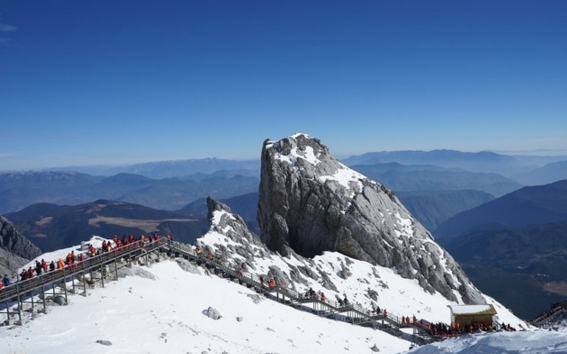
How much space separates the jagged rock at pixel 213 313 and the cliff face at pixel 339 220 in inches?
1451

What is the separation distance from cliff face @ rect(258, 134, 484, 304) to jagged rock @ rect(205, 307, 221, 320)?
1451 inches

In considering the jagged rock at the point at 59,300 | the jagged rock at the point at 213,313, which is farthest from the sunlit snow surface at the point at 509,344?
the jagged rock at the point at 59,300

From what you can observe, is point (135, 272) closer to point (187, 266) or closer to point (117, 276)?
point (117, 276)

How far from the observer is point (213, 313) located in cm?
2998

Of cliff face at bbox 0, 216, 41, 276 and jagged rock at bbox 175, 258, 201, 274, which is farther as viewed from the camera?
cliff face at bbox 0, 216, 41, 276

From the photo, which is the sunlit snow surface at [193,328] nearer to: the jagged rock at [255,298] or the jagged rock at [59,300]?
the jagged rock at [255,298]

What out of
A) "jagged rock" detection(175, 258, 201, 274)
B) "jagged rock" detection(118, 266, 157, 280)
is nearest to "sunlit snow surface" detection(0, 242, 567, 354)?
"jagged rock" detection(175, 258, 201, 274)

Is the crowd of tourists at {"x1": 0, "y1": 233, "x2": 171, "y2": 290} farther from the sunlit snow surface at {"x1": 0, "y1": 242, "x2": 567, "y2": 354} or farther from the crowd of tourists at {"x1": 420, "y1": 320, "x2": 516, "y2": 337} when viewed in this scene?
the crowd of tourists at {"x1": 420, "y1": 320, "x2": 516, "y2": 337}

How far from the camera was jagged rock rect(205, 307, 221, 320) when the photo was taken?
1172 inches

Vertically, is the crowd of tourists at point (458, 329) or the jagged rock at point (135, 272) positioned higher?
the jagged rock at point (135, 272)

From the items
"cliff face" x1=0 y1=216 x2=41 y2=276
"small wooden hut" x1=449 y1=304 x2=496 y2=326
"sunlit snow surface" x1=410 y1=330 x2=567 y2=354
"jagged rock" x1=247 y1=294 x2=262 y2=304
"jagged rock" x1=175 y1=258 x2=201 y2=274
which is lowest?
"cliff face" x1=0 y1=216 x2=41 y2=276

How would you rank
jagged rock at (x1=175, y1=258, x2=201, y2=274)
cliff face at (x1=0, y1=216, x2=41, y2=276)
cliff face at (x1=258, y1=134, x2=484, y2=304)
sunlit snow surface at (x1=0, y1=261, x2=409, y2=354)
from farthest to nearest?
1. cliff face at (x1=0, y1=216, x2=41, y2=276)
2. cliff face at (x1=258, y1=134, x2=484, y2=304)
3. jagged rock at (x1=175, y1=258, x2=201, y2=274)
4. sunlit snow surface at (x1=0, y1=261, x2=409, y2=354)

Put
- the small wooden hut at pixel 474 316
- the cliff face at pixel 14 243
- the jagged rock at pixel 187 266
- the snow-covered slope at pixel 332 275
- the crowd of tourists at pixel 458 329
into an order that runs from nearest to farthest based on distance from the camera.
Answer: the jagged rock at pixel 187 266, the crowd of tourists at pixel 458 329, the small wooden hut at pixel 474 316, the snow-covered slope at pixel 332 275, the cliff face at pixel 14 243

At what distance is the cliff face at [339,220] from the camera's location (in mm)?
68500
